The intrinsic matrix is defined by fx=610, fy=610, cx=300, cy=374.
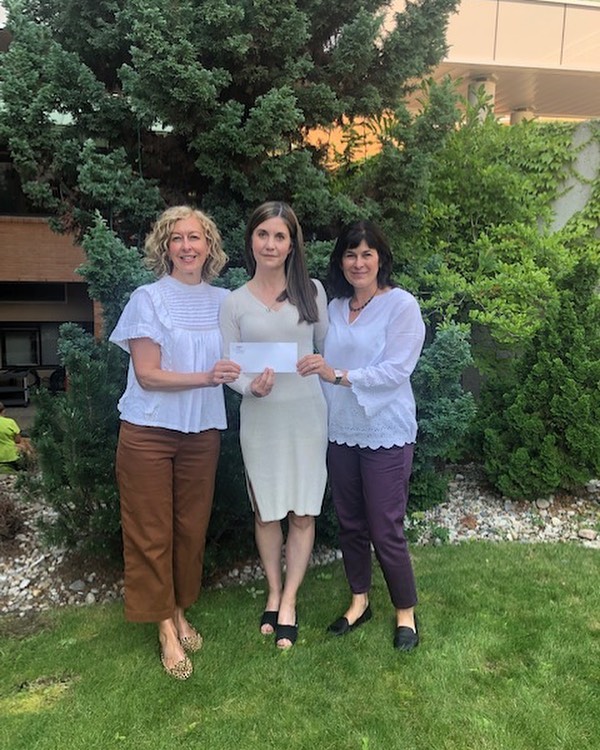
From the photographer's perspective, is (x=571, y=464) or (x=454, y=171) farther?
(x=454, y=171)

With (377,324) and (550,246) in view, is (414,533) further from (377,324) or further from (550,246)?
(550,246)

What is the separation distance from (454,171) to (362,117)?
56.3 inches

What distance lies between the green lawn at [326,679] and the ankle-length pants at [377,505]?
389 mm

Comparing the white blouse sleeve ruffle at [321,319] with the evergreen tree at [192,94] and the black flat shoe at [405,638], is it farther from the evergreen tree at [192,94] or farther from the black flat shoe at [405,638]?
the black flat shoe at [405,638]

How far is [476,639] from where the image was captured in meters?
3.00

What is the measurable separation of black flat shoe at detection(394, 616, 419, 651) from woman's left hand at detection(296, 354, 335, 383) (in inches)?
52.5

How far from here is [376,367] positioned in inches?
105

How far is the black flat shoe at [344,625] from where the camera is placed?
307 cm

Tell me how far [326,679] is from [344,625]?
0.38 m

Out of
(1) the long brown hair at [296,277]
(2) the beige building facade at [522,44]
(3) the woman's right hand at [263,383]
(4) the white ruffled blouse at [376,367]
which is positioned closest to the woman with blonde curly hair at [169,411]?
(3) the woman's right hand at [263,383]

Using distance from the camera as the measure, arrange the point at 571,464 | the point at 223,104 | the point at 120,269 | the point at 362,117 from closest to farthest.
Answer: the point at 120,269
the point at 223,104
the point at 362,117
the point at 571,464

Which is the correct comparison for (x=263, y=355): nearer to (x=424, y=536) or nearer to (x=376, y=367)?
(x=376, y=367)

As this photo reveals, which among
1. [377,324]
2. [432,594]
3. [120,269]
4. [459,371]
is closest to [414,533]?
[432,594]

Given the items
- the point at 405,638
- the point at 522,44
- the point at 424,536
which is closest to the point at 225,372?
the point at 405,638
